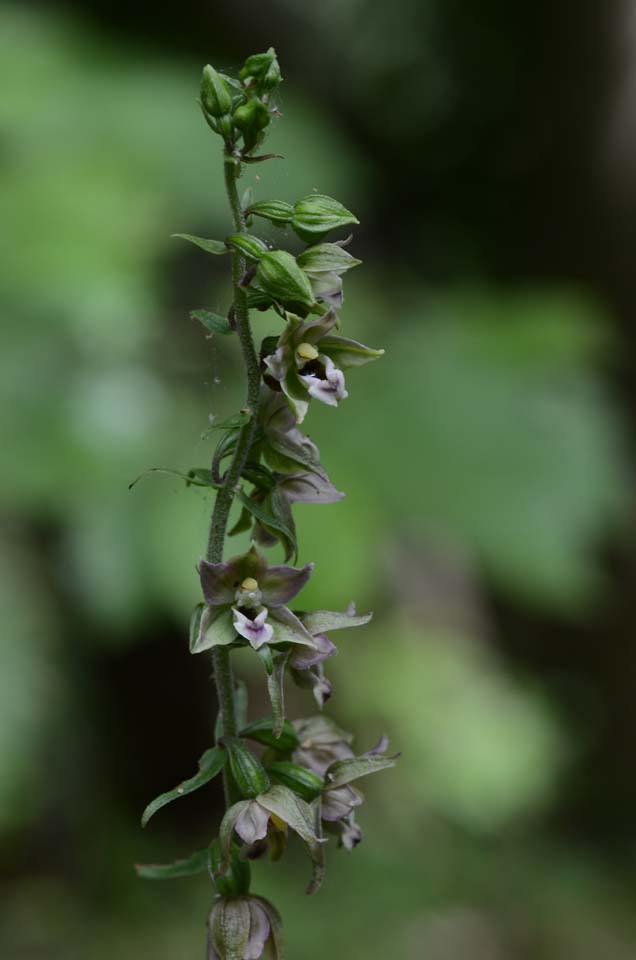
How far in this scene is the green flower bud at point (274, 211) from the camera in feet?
3.32

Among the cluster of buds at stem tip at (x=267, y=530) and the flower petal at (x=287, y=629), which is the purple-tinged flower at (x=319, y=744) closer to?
the cluster of buds at stem tip at (x=267, y=530)

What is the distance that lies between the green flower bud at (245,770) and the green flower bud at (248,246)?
430mm

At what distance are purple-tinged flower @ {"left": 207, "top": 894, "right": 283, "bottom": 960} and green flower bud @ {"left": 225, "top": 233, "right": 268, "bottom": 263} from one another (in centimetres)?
57

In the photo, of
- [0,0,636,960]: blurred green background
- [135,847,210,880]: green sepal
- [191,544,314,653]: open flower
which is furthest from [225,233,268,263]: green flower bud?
[0,0,636,960]: blurred green background

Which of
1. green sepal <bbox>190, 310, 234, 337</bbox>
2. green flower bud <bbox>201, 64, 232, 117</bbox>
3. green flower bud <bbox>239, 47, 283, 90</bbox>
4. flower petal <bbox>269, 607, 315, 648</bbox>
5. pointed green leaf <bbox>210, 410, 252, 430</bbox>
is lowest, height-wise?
flower petal <bbox>269, 607, 315, 648</bbox>

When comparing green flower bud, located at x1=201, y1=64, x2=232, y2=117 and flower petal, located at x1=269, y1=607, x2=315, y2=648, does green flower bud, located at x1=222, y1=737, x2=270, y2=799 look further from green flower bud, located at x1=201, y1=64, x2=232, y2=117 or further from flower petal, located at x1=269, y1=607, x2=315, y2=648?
green flower bud, located at x1=201, y1=64, x2=232, y2=117

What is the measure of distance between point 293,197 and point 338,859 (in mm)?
2589

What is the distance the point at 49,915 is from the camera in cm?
388

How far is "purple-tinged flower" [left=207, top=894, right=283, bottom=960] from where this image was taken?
1013 millimetres

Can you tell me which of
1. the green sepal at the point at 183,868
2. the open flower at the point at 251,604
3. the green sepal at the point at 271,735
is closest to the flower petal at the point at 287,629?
the open flower at the point at 251,604

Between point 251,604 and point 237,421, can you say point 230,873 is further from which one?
point 237,421

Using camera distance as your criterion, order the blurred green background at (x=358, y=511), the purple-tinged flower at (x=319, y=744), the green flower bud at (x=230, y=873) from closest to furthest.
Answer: the green flower bud at (x=230, y=873) < the purple-tinged flower at (x=319, y=744) < the blurred green background at (x=358, y=511)

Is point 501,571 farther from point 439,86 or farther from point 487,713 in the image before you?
point 439,86

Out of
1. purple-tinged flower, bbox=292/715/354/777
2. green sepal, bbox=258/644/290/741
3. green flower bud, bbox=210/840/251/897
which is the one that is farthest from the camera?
purple-tinged flower, bbox=292/715/354/777
